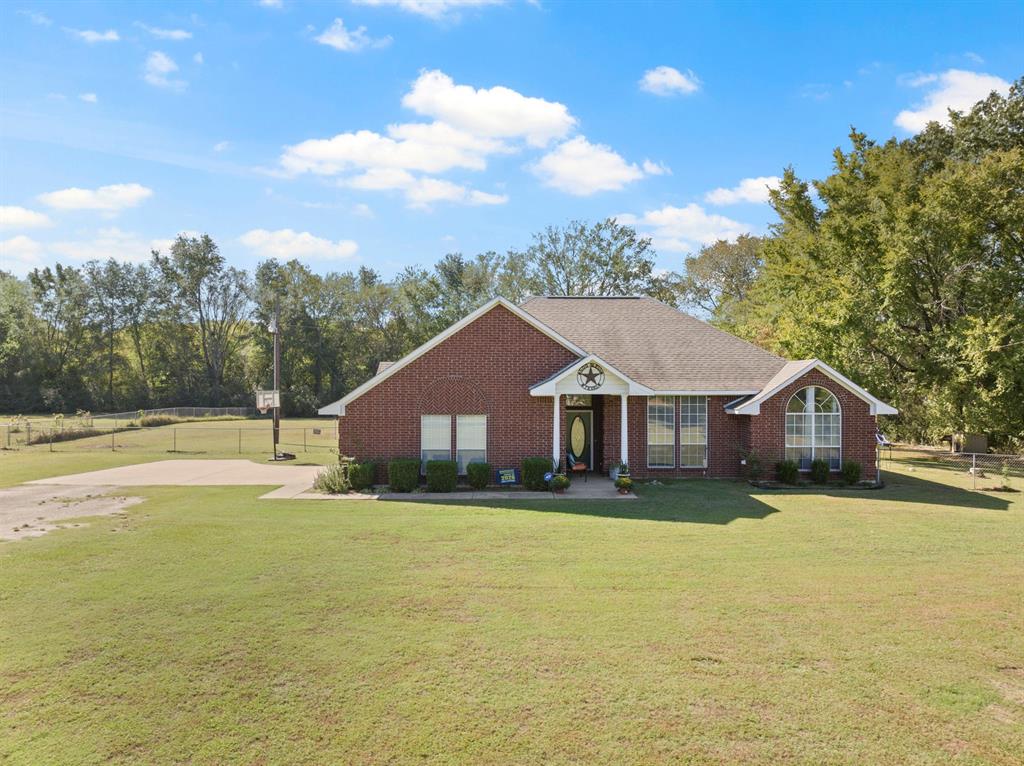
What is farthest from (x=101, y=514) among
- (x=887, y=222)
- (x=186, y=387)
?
(x=186, y=387)

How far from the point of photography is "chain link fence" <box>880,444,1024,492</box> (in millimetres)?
19392

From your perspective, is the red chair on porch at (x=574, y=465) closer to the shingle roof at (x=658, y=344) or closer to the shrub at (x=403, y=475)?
the shingle roof at (x=658, y=344)

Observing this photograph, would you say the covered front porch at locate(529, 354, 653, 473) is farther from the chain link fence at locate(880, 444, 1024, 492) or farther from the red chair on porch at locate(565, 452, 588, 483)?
the chain link fence at locate(880, 444, 1024, 492)

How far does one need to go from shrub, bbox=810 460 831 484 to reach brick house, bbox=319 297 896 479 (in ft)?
1.48

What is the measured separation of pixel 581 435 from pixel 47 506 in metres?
15.1

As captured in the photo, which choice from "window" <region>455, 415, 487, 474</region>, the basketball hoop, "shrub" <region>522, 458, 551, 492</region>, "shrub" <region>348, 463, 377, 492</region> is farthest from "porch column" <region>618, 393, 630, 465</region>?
the basketball hoop

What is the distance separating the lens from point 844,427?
64.6 feet

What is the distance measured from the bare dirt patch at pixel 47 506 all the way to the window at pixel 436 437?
760 centimetres

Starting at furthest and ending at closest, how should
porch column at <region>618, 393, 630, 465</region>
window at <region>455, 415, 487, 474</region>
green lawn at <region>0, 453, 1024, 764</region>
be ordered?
1. porch column at <region>618, 393, 630, 465</region>
2. window at <region>455, 415, 487, 474</region>
3. green lawn at <region>0, 453, 1024, 764</region>

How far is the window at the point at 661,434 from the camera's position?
20.6 metres

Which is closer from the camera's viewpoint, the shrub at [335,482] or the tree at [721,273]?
the shrub at [335,482]

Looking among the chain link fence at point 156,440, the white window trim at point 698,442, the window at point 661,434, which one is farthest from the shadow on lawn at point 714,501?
the chain link fence at point 156,440

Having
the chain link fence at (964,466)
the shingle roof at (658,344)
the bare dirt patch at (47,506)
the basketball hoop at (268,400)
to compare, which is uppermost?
the shingle roof at (658,344)

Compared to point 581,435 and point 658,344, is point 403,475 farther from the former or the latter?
point 658,344
